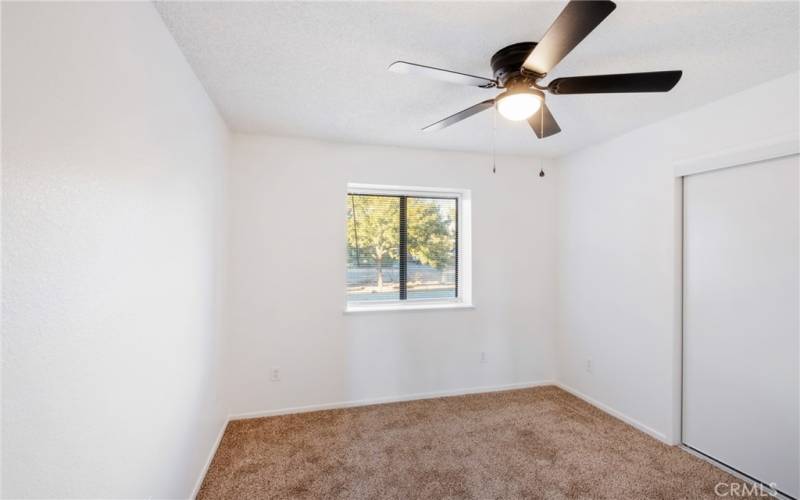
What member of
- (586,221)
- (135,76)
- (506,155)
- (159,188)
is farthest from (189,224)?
(586,221)

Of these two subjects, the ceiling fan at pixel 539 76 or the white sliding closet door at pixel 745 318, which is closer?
the ceiling fan at pixel 539 76

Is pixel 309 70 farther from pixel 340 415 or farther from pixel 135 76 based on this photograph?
pixel 340 415

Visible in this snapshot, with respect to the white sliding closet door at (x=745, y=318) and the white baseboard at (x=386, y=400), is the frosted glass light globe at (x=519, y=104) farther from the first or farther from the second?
the white baseboard at (x=386, y=400)

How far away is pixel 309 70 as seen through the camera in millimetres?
1956

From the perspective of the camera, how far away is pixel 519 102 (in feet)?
5.55

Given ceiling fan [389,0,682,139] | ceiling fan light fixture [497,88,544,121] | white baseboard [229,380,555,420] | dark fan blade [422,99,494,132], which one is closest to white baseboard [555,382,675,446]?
white baseboard [229,380,555,420]

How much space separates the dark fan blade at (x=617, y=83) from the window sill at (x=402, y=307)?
89.5 inches

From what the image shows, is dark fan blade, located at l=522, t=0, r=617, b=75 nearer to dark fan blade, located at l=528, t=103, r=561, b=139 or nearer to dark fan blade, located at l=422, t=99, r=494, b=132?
dark fan blade, located at l=422, t=99, r=494, b=132

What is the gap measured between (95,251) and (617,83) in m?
2.02

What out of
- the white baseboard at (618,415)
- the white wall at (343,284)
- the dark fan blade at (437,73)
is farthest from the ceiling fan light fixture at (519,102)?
the white baseboard at (618,415)

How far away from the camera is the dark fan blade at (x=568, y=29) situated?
1.07 m

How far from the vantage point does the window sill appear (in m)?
3.33

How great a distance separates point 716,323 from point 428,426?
2139 millimetres

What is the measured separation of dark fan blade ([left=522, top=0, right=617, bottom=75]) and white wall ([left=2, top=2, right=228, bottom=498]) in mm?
1389
